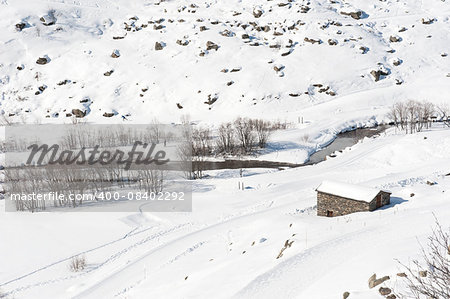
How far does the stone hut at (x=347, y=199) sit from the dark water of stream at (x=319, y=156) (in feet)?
107

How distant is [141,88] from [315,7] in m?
65.6

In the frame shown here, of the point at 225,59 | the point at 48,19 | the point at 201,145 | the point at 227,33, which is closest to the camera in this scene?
the point at 201,145

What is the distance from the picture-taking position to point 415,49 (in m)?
106

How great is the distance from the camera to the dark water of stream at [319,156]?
221 feet

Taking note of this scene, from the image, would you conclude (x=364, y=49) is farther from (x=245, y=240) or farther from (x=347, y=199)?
(x=245, y=240)

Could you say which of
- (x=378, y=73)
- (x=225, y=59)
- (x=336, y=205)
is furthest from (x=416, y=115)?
(x=336, y=205)

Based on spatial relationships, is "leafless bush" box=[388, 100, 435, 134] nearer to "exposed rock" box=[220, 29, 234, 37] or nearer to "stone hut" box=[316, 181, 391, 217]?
"stone hut" box=[316, 181, 391, 217]

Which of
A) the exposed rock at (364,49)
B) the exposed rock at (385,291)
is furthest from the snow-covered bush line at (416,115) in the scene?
the exposed rock at (385,291)

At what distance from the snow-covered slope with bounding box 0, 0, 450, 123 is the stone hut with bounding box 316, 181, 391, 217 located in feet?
187

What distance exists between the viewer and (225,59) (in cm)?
10650

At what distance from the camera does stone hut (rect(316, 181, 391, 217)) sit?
1203 inches

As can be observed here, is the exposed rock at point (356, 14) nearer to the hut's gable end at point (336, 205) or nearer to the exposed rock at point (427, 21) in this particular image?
the exposed rock at point (427, 21)

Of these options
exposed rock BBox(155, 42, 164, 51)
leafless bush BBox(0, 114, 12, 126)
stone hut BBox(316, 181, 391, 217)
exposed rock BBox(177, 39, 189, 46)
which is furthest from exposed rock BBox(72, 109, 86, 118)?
stone hut BBox(316, 181, 391, 217)

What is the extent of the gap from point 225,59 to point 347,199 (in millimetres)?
81988
